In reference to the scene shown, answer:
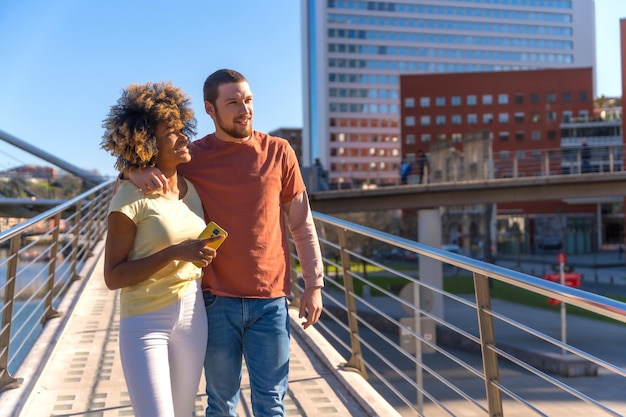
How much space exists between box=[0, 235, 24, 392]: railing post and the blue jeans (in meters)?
2.07

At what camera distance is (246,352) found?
2.42m

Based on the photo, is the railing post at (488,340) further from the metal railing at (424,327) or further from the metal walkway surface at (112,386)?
the metal walkway surface at (112,386)

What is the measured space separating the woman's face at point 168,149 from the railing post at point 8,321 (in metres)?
2.18

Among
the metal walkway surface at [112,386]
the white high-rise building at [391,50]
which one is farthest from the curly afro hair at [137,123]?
the white high-rise building at [391,50]

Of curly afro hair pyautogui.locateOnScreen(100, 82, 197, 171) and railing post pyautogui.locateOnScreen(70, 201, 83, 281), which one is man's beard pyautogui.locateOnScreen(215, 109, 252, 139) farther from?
railing post pyautogui.locateOnScreen(70, 201, 83, 281)

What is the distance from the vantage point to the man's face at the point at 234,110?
7.77ft

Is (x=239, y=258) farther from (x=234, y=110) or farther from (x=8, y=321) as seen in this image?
(x=8, y=321)

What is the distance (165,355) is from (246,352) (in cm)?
36

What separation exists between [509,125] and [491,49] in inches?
1182

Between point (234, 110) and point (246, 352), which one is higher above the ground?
point (234, 110)

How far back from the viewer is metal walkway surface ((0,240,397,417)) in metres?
3.71

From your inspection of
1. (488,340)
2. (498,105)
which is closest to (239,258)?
(488,340)

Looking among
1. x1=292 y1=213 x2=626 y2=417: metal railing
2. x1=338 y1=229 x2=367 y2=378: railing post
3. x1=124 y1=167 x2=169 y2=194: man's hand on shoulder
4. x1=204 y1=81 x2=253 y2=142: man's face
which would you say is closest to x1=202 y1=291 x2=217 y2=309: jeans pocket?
x1=124 y1=167 x2=169 y2=194: man's hand on shoulder

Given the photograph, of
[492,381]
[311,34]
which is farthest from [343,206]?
[311,34]
